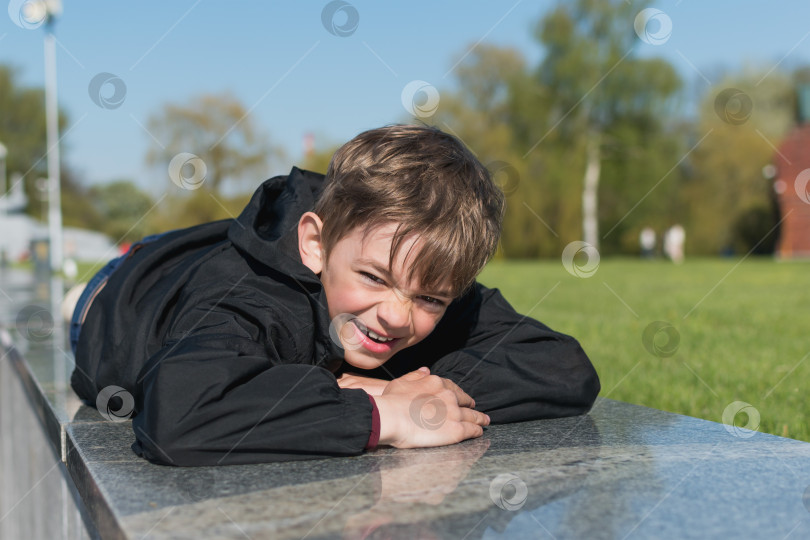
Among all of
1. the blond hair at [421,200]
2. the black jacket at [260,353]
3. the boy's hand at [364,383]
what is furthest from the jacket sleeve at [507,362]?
the blond hair at [421,200]

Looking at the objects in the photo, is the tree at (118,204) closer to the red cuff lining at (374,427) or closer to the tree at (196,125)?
the tree at (196,125)

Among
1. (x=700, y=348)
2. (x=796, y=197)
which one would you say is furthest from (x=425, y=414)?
(x=796, y=197)

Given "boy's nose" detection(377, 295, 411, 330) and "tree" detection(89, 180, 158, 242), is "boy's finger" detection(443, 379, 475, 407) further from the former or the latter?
"tree" detection(89, 180, 158, 242)

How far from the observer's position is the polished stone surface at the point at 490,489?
137 centimetres

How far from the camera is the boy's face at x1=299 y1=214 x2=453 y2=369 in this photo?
2049 mm

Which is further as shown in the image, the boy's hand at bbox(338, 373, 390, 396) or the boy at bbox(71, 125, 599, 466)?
the boy's hand at bbox(338, 373, 390, 396)

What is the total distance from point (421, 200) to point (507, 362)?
2.15ft

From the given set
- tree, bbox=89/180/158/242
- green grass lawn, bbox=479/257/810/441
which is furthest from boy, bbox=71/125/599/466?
tree, bbox=89/180/158/242

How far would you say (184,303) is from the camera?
2174mm

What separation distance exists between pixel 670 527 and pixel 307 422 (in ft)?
2.70

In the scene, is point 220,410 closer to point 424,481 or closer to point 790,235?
point 424,481

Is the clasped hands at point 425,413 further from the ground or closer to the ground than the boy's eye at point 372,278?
closer to the ground

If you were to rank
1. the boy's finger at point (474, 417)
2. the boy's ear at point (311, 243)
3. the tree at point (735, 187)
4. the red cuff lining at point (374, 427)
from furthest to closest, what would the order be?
the tree at point (735, 187) < the boy's ear at point (311, 243) < the boy's finger at point (474, 417) < the red cuff lining at point (374, 427)

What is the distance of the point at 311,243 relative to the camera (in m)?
2.29
